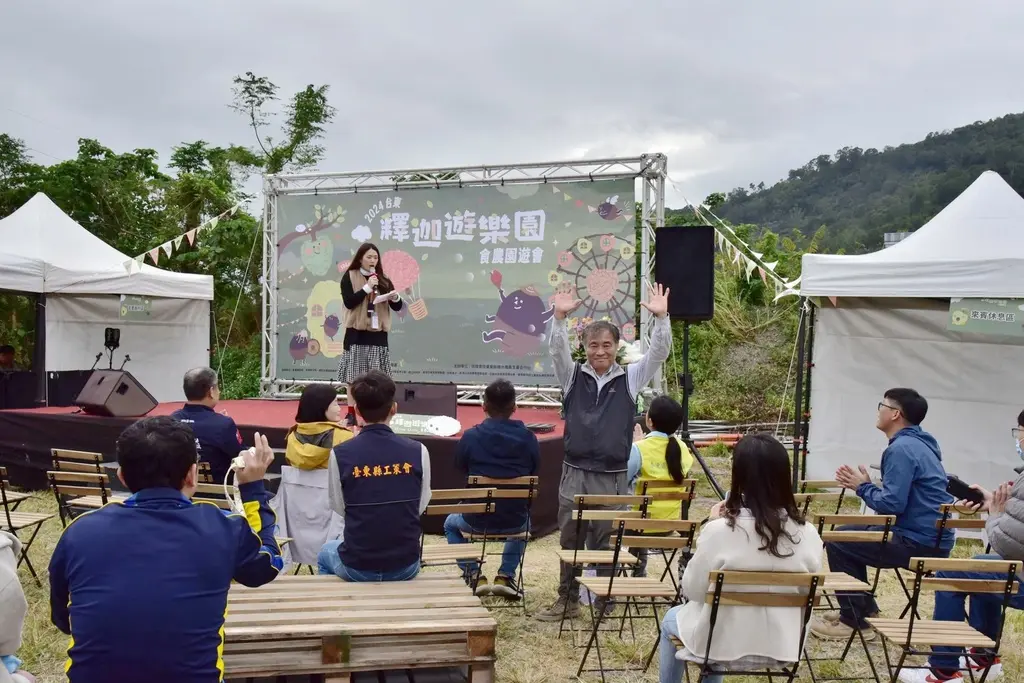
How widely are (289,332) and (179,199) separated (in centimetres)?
752

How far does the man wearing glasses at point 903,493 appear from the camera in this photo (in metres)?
3.35

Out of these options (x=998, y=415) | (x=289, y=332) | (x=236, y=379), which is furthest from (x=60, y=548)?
(x=236, y=379)

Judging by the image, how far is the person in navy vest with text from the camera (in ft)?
11.7

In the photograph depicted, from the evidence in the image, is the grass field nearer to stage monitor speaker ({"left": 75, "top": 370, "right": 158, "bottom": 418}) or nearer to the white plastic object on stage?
the white plastic object on stage

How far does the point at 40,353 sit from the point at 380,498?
22.6 feet

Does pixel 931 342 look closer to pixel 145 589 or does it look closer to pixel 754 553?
pixel 754 553

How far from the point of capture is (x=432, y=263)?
8594 millimetres

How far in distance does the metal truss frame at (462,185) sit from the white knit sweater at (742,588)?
5291 mm

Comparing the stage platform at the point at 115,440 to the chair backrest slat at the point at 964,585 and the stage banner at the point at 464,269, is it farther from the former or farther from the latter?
the chair backrest slat at the point at 964,585

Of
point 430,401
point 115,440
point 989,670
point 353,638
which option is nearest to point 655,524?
point 353,638

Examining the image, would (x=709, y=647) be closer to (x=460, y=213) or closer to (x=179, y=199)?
(x=460, y=213)

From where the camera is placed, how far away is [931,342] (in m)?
6.26

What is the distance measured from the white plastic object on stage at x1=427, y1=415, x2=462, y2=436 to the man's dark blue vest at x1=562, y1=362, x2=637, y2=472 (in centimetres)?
221

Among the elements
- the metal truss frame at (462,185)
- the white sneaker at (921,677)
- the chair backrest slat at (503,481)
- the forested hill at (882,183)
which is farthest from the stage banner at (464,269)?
the forested hill at (882,183)
